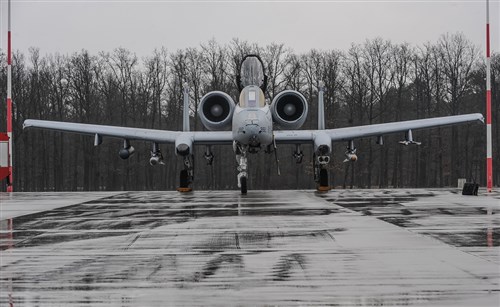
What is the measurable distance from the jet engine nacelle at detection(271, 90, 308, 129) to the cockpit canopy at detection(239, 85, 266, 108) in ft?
10.5

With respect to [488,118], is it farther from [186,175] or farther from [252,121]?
[186,175]

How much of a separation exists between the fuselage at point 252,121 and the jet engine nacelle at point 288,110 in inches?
125

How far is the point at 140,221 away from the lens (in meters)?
13.2

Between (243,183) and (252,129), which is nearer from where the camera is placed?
(252,129)

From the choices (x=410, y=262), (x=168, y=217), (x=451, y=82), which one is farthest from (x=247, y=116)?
(x=451, y=82)

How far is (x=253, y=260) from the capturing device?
310 inches

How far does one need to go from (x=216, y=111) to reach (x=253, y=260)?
729 inches

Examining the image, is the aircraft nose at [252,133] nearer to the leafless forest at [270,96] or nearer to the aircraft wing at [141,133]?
the aircraft wing at [141,133]

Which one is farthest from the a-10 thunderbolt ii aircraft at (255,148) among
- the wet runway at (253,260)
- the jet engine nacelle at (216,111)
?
the wet runway at (253,260)

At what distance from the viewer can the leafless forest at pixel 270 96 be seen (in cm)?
5541

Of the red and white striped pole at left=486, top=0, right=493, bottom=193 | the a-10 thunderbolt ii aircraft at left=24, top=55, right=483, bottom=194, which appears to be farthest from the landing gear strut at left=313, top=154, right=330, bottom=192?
the red and white striped pole at left=486, top=0, right=493, bottom=193

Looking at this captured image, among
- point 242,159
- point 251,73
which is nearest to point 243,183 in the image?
point 242,159

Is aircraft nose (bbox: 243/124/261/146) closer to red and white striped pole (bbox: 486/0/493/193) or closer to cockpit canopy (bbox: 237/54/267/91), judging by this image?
cockpit canopy (bbox: 237/54/267/91)

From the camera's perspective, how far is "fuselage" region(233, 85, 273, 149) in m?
21.4
